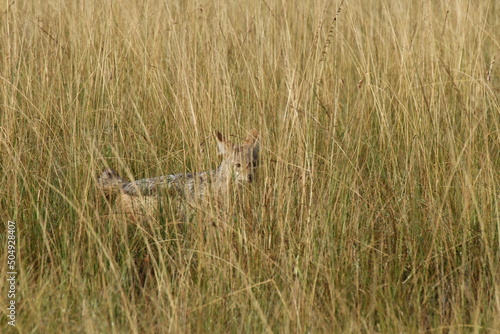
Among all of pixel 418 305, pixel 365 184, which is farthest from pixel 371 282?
pixel 365 184

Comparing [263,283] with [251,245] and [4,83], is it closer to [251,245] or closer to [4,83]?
[251,245]

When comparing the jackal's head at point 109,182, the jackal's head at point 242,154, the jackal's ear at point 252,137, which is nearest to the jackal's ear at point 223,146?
the jackal's head at point 242,154

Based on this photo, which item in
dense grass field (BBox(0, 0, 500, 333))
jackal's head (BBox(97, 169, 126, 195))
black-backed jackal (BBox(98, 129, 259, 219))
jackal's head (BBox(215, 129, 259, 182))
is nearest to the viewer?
dense grass field (BBox(0, 0, 500, 333))

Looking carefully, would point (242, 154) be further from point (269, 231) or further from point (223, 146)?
point (269, 231)

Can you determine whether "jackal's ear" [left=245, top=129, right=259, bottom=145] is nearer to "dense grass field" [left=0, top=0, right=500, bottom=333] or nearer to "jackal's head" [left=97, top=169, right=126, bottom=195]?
"dense grass field" [left=0, top=0, right=500, bottom=333]

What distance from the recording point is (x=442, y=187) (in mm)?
3873

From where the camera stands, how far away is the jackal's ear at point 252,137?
418cm

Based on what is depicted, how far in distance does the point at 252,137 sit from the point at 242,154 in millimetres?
122

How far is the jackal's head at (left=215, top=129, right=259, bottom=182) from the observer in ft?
13.7

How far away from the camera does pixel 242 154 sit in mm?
4281

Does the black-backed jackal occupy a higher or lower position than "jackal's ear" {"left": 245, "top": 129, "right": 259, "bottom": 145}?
lower

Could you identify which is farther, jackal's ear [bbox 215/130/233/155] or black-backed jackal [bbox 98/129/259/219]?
jackal's ear [bbox 215/130/233/155]

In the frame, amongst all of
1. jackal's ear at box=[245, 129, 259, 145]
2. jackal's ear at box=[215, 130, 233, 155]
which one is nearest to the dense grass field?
jackal's ear at box=[215, 130, 233, 155]

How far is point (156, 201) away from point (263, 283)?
3.36 ft
